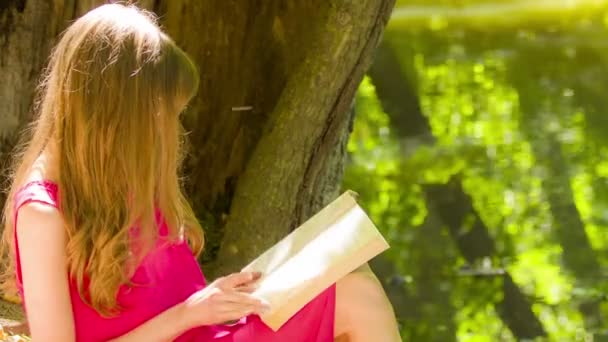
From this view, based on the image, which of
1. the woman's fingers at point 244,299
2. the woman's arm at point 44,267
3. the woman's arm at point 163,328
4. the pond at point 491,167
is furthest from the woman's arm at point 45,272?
the pond at point 491,167

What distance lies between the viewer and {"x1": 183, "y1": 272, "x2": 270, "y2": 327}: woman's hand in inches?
78.8

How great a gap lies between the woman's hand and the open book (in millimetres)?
26

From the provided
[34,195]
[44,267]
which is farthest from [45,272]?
[34,195]

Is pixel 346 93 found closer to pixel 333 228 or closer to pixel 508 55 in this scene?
pixel 333 228

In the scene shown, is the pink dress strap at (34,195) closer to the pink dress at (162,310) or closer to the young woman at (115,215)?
the young woman at (115,215)

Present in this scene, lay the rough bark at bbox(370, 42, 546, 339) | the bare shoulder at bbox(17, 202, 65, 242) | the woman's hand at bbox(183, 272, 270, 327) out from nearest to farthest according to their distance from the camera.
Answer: the bare shoulder at bbox(17, 202, 65, 242) < the woman's hand at bbox(183, 272, 270, 327) < the rough bark at bbox(370, 42, 546, 339)

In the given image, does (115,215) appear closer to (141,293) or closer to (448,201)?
(141,293)

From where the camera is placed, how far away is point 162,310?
2.09 m

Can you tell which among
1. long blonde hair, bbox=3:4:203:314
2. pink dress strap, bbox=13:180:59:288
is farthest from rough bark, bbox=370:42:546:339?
pink dress strap, bbox=13:180:59:288

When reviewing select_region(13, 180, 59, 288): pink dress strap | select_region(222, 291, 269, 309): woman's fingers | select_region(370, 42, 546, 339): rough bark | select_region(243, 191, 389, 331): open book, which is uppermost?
select_region(13, 180, 59, 288): pink dress strap

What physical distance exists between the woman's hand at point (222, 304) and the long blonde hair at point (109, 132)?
0.43 ft

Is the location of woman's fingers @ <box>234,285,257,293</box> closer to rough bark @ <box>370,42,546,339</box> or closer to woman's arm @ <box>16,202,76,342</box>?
woman's arm @ <box>16,202,76,342</box>

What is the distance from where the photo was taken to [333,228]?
6.83 feet

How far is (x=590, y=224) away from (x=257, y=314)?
5267 mm
